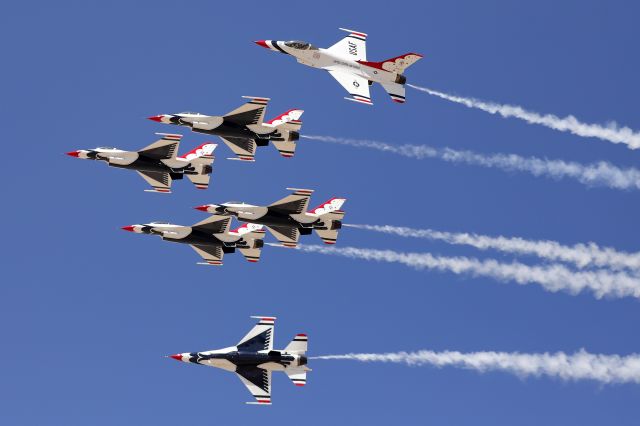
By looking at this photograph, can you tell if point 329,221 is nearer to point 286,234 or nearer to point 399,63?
point 286,234

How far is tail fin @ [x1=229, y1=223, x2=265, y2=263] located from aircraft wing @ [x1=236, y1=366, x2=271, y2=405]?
8180mm

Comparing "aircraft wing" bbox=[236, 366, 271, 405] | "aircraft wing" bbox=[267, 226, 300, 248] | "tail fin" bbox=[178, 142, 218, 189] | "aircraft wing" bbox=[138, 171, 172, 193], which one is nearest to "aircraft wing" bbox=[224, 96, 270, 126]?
"tail fin" bbox=[178, 142, 218, 189]

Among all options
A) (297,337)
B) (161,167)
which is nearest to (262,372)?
(297,337)

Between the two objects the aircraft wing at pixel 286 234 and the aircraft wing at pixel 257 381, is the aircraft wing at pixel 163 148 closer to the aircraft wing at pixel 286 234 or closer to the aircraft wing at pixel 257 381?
the aircraft wing at pixel 286 234

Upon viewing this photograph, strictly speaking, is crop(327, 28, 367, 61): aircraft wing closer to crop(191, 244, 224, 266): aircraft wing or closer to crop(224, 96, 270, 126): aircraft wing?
crop(224, 96, 270, 126): aircraft wing

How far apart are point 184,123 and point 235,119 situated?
3.76 m

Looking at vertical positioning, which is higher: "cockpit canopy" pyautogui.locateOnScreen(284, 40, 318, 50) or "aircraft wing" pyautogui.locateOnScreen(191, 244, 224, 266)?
"cockpit canopy" pyautogui.locateOnScreen(284, 40, 318, 50)

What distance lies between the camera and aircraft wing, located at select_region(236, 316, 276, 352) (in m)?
188

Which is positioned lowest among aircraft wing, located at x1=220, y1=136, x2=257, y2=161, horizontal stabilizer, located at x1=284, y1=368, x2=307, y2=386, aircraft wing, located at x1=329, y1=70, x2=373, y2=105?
horizontal stabilizer, located at x1=284, y1=368, x2=307, y2=386

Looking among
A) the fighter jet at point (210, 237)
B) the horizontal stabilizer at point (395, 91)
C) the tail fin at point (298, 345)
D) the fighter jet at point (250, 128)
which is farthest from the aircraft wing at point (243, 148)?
the tail fin at point (298, 345)

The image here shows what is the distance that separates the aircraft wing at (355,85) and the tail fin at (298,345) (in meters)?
17.0

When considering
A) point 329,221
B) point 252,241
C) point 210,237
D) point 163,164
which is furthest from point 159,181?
point 329,221

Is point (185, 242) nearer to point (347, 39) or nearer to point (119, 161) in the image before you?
point (119, 161)

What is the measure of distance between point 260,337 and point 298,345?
3.35m
